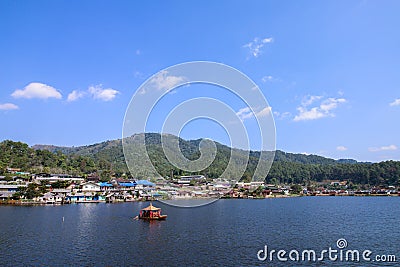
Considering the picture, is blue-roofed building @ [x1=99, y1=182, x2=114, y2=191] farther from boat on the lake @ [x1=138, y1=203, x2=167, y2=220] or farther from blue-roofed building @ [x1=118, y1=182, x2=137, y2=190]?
boat on the lake @ [x1=138, y1=203, x2=167, y2=220]

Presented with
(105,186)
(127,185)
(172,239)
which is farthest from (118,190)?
(172,239)

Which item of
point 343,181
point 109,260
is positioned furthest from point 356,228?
point 343,181

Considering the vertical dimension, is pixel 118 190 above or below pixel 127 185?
below

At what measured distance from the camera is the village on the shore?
4992 cm

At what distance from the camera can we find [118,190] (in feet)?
209

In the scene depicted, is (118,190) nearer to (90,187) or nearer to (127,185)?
(127,185)

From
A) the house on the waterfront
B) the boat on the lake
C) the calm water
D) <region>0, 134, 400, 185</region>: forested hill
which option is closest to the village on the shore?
the house on the waterfront

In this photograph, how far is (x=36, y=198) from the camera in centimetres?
4862

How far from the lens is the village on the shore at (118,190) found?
164 ft

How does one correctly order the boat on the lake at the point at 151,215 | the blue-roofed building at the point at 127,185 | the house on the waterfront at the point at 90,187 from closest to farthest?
the boat on the lake at the point at 151,215
the house on the waterfront at the point at 90,187
the blue-roofed building at the point at 127,185

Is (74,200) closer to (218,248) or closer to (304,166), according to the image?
(218,248)

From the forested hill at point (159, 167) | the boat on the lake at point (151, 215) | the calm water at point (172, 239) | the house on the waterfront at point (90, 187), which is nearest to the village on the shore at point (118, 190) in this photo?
the house on the waterfront at point (90, 187)

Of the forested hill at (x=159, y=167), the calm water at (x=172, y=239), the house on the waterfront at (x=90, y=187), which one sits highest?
the forested hill at (x=159, y=167)

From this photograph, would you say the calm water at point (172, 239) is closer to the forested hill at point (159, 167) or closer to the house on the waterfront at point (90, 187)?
the house on the waterfront at point (90, 187)
